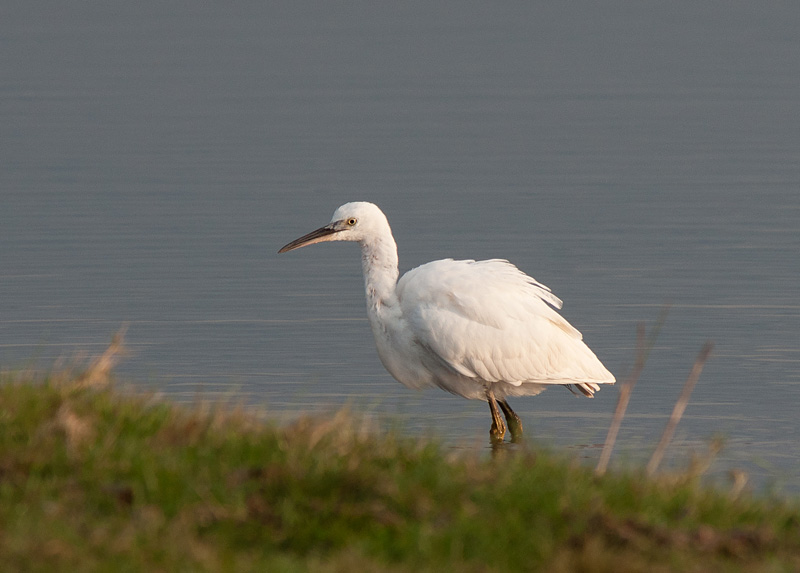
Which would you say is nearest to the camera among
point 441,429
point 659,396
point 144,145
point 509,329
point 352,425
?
point 352,425

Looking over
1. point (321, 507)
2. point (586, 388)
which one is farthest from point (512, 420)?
point (321, 507)

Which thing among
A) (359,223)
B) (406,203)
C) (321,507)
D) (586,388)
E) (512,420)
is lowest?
(512,420)

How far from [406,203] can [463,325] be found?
1023 cm

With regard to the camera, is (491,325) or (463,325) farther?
(491,325)

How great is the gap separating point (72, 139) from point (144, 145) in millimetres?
1419

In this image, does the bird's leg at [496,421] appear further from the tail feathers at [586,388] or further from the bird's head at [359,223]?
the bird's head at [359,223]

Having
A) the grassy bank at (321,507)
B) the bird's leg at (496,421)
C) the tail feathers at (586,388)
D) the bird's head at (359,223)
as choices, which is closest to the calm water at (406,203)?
the bird's leg at (496,421)

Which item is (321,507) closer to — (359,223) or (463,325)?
(463,325)

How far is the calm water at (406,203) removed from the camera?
514 inches

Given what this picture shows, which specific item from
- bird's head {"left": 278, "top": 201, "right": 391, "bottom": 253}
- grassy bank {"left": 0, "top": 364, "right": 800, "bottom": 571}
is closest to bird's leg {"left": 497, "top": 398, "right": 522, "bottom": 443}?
bird's head {"left": 278, "top": 201, "right": 391, "bottom": 253}

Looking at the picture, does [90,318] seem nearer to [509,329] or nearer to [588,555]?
[509,329]

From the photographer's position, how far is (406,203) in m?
20.3

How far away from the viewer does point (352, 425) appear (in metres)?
6.59

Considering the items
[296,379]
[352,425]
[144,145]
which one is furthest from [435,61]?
[352,425]
